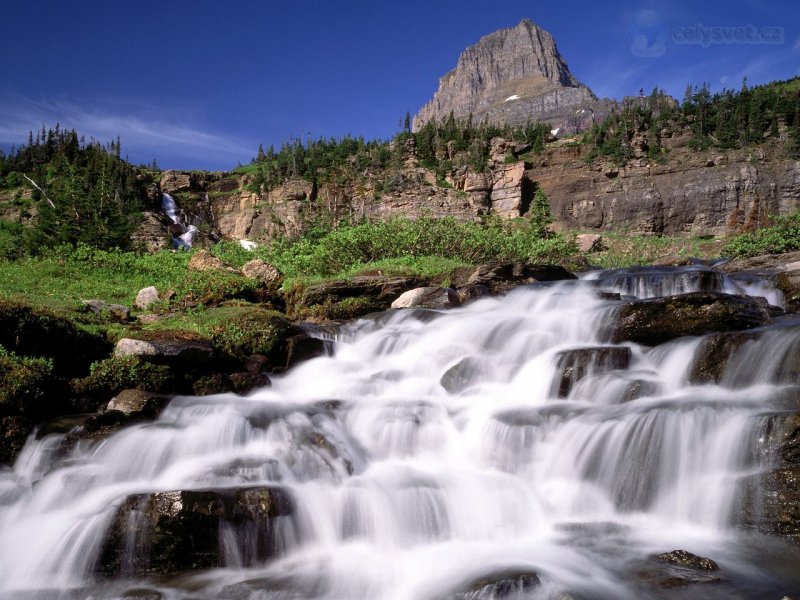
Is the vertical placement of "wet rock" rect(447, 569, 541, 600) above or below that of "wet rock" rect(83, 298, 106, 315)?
below

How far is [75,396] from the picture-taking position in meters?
8.78

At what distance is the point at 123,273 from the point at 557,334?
16.6 meters

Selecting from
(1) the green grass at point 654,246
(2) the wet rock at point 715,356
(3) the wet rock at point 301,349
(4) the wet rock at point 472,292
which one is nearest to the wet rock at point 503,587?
(2) the wet rock at point 715,356

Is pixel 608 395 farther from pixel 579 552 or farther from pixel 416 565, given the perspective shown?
pixel 416 565

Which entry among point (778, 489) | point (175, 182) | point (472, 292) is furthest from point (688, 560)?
point (175, 182)

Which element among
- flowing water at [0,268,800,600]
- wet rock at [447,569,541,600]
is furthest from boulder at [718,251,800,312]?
wet rock at [447,569,541,600]

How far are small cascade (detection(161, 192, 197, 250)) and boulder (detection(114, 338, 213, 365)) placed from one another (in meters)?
48.5

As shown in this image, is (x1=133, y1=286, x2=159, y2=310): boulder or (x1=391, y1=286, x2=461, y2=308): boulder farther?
(x1=391, y1=286, x2=461, y2=308): boulder

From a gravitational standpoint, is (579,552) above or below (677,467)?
below

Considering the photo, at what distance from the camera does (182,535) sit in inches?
231

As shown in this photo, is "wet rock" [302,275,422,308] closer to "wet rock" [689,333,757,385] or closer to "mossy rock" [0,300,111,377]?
"mossy rock" [0,300,111,377]

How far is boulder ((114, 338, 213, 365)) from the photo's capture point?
31.3 ft

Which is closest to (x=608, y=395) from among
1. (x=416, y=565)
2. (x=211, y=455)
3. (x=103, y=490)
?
(x=416, y=565)

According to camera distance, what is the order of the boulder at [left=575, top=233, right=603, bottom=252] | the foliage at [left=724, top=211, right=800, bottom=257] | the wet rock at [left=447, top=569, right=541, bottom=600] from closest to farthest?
the wet rock at [left=447, top=569, right=541, bottom=600]
the foliage at [left=724, top=211, right=800, bottom=257]
the boulder at [left=575, top=233, right=603, bottom=252]
